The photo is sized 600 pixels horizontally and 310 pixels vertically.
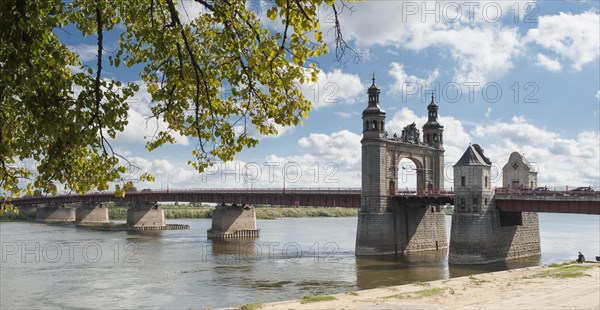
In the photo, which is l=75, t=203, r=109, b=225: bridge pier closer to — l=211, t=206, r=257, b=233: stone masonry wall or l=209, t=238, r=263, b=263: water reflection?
l=211, t=206, r=257, b=233: stone masonry wall

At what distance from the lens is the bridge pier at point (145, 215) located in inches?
3836

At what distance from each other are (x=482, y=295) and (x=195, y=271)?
2392 centimetres

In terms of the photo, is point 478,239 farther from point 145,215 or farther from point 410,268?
point 145,215

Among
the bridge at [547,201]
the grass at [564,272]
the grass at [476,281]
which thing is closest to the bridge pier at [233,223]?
the bridge at [547,201]

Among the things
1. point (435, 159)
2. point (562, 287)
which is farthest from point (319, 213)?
point (562, 287)

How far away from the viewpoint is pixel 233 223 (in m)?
80.9

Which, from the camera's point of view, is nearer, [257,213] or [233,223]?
[233,223]

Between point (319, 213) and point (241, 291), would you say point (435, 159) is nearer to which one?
point (241, 291)

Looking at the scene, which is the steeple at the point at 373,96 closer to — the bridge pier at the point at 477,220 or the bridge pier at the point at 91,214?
the bridge pier at the point at 477,220

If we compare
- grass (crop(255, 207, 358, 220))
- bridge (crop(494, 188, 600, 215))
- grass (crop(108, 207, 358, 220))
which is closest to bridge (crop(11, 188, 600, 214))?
bridge (crop(494, 188, 600, 215))

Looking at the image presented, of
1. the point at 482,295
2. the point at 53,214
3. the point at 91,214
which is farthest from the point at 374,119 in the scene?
the point at 53,214

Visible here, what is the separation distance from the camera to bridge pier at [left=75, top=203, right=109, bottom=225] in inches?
4422

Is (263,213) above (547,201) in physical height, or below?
below

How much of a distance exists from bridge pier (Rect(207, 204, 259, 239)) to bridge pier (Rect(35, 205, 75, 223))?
191ft
